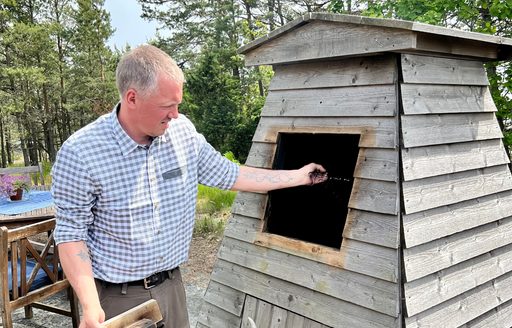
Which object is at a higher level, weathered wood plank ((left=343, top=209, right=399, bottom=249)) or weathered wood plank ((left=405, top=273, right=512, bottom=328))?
weathered wood plank ((left=343, top=209, right=399, bottom=249))

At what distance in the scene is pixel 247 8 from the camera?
18.6m

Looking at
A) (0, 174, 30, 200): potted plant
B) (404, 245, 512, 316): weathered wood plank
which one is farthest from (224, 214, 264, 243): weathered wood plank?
(0, 174, 30, 200): potted plant

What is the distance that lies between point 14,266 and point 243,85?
52.7 ft

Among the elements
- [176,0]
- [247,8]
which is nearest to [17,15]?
[176,0]

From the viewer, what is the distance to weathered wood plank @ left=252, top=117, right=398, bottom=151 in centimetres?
209

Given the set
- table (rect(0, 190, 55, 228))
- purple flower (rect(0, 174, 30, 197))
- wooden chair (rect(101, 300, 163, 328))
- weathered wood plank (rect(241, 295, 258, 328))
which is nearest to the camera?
wooden chair (rect(101, 300, 163, 328))

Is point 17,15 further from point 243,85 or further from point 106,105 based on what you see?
point 243,85

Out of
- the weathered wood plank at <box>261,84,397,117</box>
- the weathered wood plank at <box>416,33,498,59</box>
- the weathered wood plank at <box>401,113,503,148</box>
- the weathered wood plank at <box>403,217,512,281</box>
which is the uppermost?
the weathered wood plank at <box>416,33,498,59</box>

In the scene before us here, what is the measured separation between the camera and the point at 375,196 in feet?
6.91

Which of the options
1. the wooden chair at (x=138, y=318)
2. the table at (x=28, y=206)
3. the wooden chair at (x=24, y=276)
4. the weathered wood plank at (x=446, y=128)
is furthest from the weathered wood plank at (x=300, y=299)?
the table at (x=28, y=206)

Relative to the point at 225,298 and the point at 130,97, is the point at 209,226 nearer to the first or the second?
the point at 225,298

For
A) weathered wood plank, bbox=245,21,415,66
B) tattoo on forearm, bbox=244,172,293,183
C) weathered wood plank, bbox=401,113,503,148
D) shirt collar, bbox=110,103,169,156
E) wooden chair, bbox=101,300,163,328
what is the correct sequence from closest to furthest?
wooden chair, bbox=101,300,163,328 → shirt collar, bbox=110,103,169,156 → weathered wood plank, bbox=245,21,415,66 → weathered wood plank, bbox=401,113,503,148 → tattoo on forearm, bbox=244,172,293,183

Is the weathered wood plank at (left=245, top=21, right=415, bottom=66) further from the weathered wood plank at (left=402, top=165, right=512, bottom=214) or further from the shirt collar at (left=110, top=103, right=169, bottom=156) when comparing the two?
the shirt collar at (left=110, top=103, right=169, bottom=156)

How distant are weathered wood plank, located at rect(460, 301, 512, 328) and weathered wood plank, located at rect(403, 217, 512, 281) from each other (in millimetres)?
383
